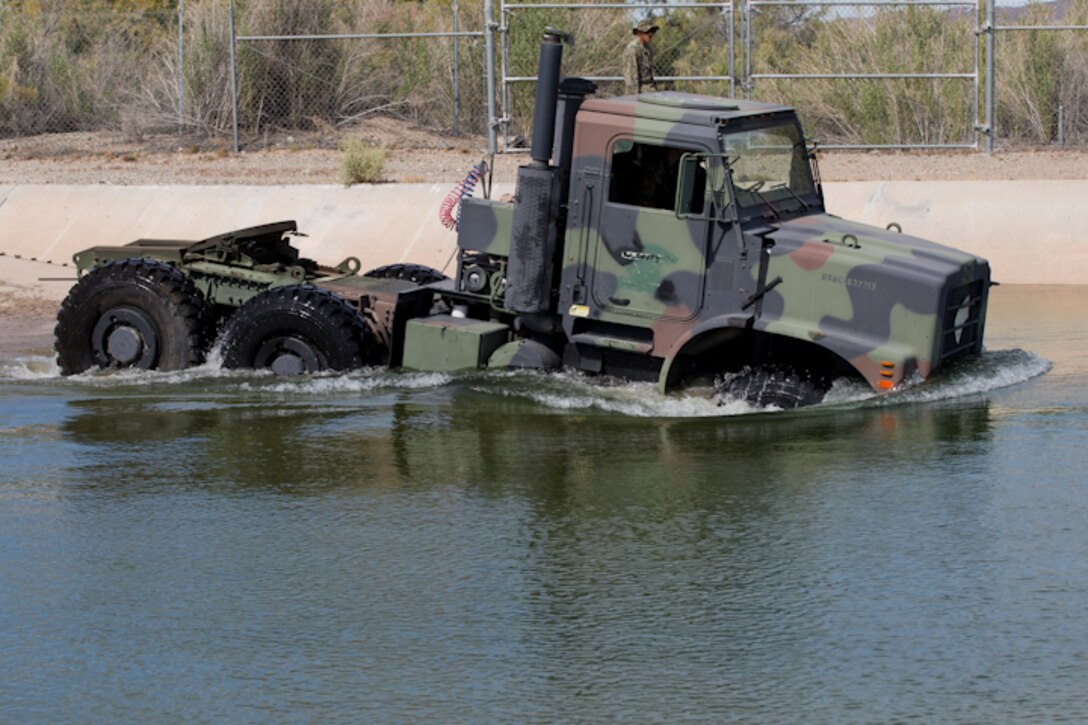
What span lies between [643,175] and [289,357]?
3.02 metres

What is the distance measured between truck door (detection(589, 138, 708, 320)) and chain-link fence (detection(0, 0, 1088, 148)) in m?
9.92

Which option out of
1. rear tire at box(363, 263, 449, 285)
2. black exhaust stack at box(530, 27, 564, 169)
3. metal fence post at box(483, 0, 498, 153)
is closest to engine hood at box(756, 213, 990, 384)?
black exhaust stack at box(530, 27, 564, 169)

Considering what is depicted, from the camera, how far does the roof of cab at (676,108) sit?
35.6ft

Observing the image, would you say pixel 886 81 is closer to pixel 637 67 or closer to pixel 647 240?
pixel 637 67

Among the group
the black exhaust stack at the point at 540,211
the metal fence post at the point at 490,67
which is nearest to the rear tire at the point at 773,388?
the black exhaust stack at the point at 540,211

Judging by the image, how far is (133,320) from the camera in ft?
41.4

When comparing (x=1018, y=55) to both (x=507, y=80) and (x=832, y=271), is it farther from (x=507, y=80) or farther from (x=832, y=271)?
(x=832, y=271)

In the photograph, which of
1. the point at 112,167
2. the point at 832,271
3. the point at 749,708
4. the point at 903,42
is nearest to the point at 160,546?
the point at 749,708

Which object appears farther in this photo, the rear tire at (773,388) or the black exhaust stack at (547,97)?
the black exhaust stack at (547,97)

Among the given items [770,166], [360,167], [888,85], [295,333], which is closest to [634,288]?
[770,166]

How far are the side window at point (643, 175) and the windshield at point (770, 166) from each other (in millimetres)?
423

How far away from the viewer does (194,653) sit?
21.8 ft

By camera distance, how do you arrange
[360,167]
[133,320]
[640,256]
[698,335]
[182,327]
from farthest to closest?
[360,167]
[133,320]
[182,327]
[640,256]
[698,335]

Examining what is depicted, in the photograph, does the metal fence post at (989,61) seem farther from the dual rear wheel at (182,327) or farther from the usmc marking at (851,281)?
the dual rear wheel at (182,327)
